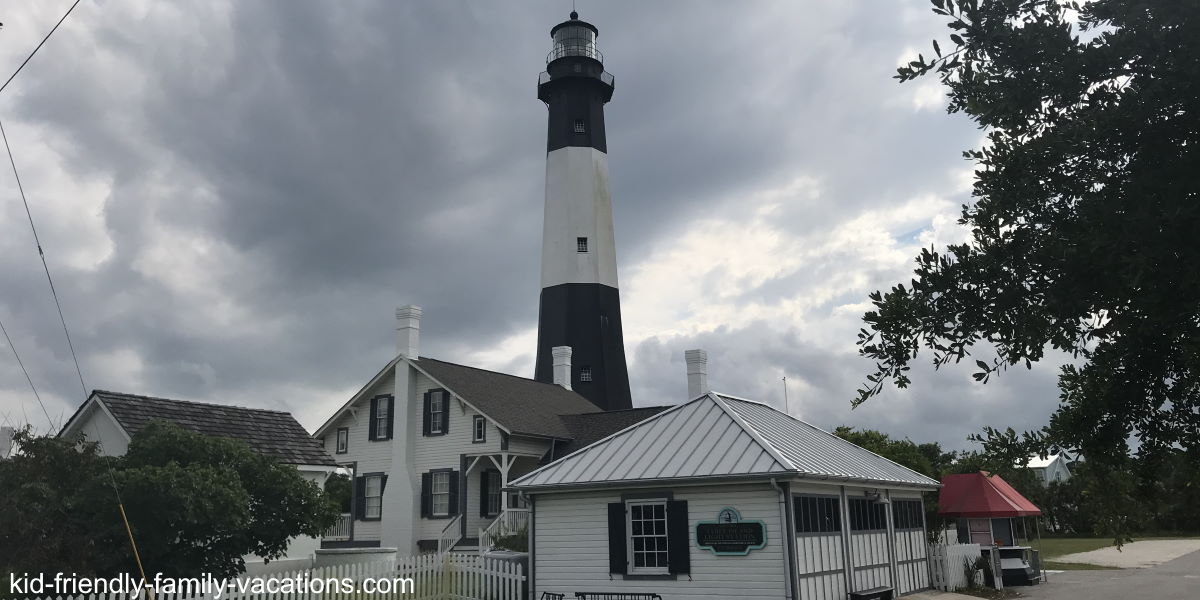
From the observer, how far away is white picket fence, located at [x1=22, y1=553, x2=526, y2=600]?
17.0 m

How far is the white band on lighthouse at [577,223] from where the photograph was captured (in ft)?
127

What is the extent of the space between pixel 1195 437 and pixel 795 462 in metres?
10.2

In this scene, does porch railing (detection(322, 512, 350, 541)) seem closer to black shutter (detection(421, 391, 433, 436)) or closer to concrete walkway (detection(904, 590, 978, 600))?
black shutter (detection(421, 391, 433, 436))

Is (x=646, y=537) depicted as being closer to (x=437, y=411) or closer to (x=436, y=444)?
(x=436, y=444)

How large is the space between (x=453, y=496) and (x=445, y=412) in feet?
9.40

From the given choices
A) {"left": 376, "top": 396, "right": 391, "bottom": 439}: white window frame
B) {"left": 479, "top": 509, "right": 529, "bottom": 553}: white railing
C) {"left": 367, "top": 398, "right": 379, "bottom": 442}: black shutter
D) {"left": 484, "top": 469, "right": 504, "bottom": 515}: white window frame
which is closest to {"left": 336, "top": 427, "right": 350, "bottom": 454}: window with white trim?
{"left": 367, "top": 398, "right": 379, "bottom": 442}: black shutter

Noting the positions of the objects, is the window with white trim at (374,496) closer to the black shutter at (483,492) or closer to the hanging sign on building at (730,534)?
the black shutter at (483,492)

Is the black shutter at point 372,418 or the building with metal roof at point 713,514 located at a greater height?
the black shutter at point 372,418

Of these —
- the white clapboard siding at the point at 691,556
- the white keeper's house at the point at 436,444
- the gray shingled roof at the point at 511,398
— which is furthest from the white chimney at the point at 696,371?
the white clapboard siding at the point at 691,556

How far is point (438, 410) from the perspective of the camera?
102ft

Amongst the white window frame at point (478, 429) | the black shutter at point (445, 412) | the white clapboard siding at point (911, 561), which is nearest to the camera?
the white clapboard siding at point (911, 561)

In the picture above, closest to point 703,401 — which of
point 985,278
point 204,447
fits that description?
point 204,447

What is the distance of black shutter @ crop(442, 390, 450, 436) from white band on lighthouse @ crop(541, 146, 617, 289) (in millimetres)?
9183

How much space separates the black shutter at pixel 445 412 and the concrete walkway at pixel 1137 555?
2294 centimetres
